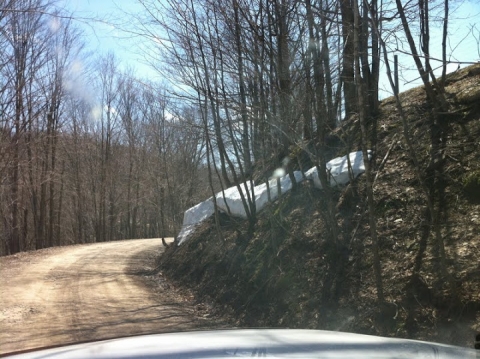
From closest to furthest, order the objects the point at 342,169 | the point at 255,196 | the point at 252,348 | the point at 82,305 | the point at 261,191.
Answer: the point at 252,348
the point at 82,305
the point at 342,169
the point at 255,196
the point at 261,191

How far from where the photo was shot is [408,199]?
7.91 meters

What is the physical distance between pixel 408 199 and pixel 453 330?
119 inches

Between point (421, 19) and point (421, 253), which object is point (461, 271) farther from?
point (421, 19)

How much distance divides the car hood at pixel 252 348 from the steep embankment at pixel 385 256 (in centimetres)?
272

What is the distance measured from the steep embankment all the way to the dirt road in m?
1.06

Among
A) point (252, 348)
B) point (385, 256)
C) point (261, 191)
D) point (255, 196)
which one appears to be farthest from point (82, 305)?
point (252, 348)

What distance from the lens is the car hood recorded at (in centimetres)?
243

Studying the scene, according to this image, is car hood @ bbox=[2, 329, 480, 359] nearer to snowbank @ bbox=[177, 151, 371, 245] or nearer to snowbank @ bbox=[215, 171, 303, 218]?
snowbank @ bbox=[177, 151, 371, 245]

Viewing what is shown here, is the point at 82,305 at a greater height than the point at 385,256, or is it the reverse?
the point at 385,256

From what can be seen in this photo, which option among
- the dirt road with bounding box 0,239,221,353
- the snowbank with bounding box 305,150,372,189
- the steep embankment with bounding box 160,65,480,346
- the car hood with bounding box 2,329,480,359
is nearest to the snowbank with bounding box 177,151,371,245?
the snowbank with bounding box 305,150,372,189

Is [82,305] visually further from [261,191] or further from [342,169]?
[342,169]

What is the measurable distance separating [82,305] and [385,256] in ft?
19.0

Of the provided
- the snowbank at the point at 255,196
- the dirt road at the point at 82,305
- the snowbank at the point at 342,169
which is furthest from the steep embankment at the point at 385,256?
the dirt road at the point at 82,305

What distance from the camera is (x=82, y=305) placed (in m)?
9.20
